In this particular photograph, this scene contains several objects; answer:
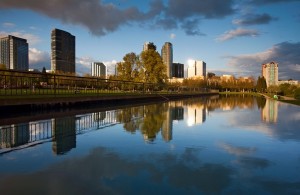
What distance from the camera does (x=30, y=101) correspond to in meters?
9.73

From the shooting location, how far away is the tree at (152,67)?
36344 mm

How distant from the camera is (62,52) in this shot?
134m

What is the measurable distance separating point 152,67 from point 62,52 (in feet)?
357

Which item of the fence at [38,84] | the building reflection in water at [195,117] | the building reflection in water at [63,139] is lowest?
the building reflection in water at [195,117]

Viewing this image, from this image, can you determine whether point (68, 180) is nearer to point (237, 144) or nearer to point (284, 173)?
point (284, 173)

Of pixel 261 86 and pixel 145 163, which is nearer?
pixel 145 163

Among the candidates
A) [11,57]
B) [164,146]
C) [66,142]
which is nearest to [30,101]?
[66,142]

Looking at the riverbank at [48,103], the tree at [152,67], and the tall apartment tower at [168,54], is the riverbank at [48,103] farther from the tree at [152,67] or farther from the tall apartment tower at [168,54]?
the tall apartment tower at [168,54]

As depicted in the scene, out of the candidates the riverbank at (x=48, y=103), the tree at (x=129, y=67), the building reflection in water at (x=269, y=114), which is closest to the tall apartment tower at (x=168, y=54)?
the tree at (x=129, y=67)

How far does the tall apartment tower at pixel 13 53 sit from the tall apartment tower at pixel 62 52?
1360 centimetres

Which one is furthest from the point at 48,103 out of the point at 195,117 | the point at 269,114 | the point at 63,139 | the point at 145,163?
the point at 269,114

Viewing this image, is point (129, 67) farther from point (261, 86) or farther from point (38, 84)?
point (261, 86)

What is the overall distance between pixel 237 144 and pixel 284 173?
190cm

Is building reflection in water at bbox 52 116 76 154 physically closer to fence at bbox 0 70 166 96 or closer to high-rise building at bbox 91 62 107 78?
fence at bbox 0 70 166 96
